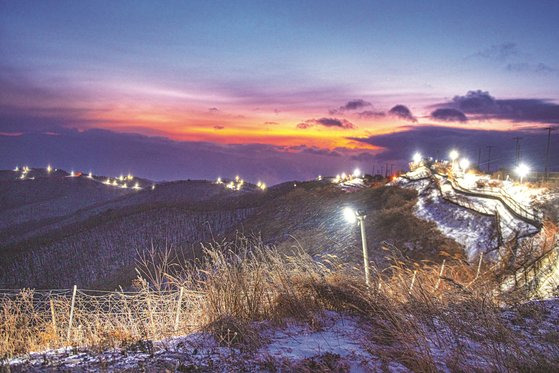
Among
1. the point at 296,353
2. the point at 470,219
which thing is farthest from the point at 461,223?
the point at 296,353

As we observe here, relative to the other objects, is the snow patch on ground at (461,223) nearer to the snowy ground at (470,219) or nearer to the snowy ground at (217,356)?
the snowy ground at (470,219)

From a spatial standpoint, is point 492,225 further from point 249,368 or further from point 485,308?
point 249,368

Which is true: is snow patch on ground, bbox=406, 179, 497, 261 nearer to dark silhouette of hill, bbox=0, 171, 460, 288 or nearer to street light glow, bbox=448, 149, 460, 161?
dark silhouette of hill, bbox=0, 171, 460, 288

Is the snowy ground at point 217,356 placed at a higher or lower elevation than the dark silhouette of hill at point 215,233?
higher

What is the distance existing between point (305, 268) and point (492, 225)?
21.2 metres

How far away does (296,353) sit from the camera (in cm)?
484

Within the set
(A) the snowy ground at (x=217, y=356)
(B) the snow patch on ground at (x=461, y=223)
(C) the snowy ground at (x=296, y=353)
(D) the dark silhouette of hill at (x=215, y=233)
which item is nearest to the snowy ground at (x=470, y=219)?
(B) the snow patch on ground at (x=461, y=223)

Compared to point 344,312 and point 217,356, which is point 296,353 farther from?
point 344,312

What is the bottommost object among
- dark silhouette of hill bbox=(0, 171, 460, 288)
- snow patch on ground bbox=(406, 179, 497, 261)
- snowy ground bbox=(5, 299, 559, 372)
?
dark silhouette of hill bbox=(0, 171, 460, 288)

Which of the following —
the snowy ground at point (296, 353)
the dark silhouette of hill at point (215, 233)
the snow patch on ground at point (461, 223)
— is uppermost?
the snowy ground at point (296, 353)

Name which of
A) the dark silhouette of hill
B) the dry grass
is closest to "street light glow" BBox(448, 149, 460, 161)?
the dark silhouette of hill

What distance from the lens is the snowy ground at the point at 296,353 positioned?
440 centimetres

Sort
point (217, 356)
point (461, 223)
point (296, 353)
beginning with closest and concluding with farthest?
point (217, 356)
point (296, 353)
point (461, 223)

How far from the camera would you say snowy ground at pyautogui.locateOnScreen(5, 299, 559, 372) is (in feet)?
14.4
